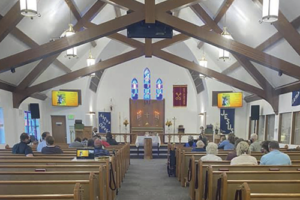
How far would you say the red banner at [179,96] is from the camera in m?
12.8

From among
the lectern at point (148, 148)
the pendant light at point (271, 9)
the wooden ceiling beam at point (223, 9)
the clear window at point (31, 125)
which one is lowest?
the lectern at point (148, 148)

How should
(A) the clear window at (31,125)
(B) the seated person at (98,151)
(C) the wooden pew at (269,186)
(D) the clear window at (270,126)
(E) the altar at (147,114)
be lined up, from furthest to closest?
(E) the altar at (147,114)
(A) the clear window at (31,125)
(D) the clear window at (270,126)
(B) the seated person at (98,151)
(C) the wooden pew at (269,186)

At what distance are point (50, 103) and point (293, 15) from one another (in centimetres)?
986

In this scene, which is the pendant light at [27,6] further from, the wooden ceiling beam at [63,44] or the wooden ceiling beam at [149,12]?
the wooden ceiling beam at [149,12]

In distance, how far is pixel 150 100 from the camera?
12867 millimetres

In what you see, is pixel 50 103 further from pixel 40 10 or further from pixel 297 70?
pixel 297 70

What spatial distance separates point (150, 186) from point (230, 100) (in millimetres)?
6631

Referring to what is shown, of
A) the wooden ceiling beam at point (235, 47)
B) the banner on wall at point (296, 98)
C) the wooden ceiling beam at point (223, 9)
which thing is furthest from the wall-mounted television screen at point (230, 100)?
the wooden ceiling beam at point (235, 47)

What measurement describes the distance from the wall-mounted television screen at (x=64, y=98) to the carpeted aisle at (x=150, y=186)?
5.05 meters

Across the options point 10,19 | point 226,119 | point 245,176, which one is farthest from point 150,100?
point 245,176

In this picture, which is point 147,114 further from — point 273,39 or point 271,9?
point 271,9

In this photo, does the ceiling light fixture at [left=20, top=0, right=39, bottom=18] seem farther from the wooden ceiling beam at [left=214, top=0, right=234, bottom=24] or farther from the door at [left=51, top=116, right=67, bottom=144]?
the door at [left=51, top=116, right=67, bottom=144]

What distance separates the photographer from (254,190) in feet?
8.32

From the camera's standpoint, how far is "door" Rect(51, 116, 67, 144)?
34.8 ft
